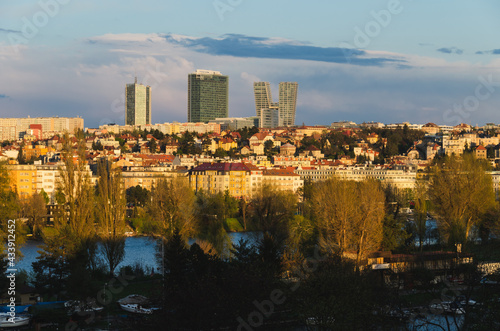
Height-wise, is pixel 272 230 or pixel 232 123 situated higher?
pixel 232 123

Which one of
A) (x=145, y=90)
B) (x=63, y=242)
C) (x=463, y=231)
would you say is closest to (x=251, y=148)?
(x=145, y=90)

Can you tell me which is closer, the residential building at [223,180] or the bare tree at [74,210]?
the bare tree at [74,210]

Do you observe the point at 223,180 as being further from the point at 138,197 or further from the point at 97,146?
the point at 97,146

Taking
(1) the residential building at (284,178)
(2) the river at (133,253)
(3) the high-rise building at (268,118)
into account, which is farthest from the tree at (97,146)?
(3) the high-rise building at (268,118)

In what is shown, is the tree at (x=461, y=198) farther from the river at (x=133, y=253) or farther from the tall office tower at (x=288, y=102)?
the tall office tower at (x=288, y=102)

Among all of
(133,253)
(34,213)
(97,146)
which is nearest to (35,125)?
(97,146)

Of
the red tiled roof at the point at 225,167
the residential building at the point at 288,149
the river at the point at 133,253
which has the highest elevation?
the residential building at the point at 288,149

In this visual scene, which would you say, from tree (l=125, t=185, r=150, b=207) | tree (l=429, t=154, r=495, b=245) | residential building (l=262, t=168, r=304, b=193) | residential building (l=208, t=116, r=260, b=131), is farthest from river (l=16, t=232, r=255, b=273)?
Result: residential building (l=208, t=116, r=260, b=131)
